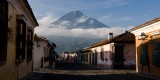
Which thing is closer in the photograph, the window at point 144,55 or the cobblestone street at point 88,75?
the cobblestone street at point 88,75

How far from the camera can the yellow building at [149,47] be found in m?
18.2

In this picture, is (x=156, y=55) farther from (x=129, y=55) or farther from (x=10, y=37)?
(x=129, y=55)

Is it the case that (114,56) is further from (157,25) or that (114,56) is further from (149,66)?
(157,25)

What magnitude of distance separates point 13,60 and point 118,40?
19.6m

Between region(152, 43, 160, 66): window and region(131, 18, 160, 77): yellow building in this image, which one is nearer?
region(152, 43, 160, 66): window

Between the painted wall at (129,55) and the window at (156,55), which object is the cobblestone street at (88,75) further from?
the painted wall at (129,55)

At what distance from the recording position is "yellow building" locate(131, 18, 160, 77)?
59.6 ft

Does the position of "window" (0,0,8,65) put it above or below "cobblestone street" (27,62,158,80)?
above

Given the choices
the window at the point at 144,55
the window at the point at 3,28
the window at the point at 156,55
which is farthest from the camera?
the window at the point at 144,55

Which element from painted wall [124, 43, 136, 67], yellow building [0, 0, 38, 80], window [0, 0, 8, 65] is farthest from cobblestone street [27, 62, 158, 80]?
window [0, 0, 8, 65]

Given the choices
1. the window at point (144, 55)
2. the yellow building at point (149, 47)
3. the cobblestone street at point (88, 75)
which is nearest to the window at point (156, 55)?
the yellow building at point (149, 47)

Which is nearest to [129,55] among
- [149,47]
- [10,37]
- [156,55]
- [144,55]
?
[144,55]

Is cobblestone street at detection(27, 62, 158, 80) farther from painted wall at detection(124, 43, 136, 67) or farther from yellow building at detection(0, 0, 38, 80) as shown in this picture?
painted wall at detection(124, 43, 136, 67)

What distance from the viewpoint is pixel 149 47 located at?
1992 cm
